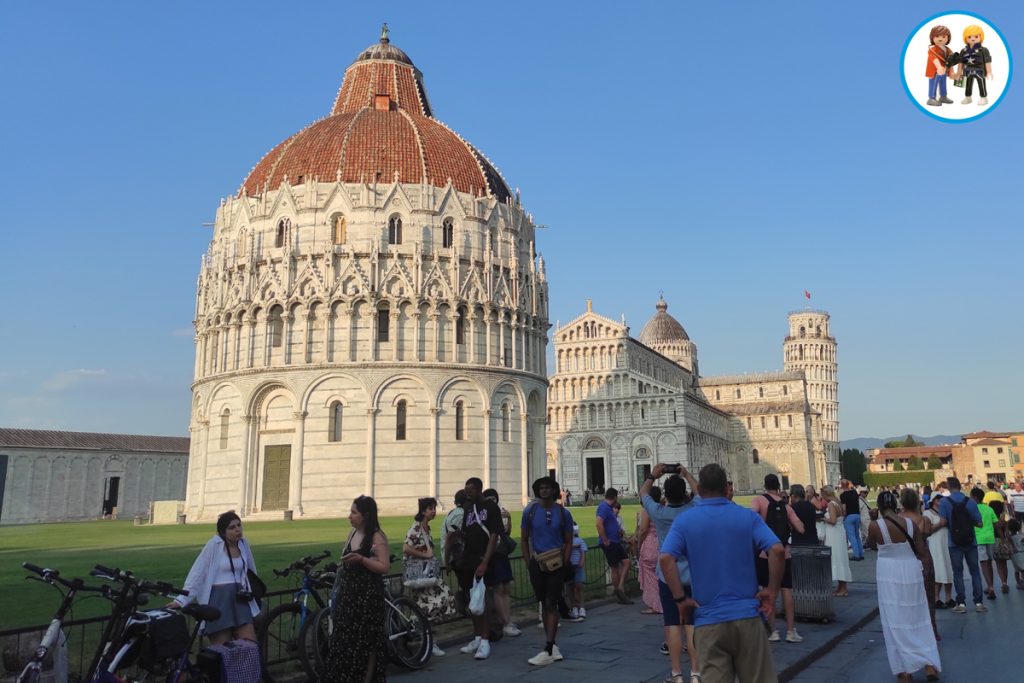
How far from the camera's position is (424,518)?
9.91 meters

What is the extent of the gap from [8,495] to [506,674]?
67814 millimetres

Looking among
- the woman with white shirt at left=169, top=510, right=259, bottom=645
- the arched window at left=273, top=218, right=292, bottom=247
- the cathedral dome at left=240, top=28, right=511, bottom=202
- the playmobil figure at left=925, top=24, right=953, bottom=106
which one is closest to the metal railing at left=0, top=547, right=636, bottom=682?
the woman with white shirt at left=169, top=510, right=259, bottom=645

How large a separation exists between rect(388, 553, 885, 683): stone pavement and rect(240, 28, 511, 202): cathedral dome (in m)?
37.6

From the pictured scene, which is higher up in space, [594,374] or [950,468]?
[594,374]

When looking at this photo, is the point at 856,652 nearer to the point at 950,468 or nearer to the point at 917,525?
the point at 917,525

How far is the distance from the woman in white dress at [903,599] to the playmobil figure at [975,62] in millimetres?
8980

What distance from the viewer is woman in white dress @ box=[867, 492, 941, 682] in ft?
27.5

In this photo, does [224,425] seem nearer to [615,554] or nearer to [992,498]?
[615,554]

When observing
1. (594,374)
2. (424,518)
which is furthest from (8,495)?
(424,518)

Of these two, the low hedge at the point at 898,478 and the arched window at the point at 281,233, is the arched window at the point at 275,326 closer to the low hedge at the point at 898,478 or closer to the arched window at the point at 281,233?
the arched window at the point at 281,233

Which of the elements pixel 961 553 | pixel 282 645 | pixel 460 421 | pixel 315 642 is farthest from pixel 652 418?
pixel 315 642

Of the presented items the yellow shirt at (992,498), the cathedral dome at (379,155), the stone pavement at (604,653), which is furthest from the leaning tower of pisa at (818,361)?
the stone pavement at (604,653)

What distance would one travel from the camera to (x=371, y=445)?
41.7 meters

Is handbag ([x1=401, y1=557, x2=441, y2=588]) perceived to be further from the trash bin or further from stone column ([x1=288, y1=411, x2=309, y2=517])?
stone column ([x1=288, y1=411, x2=309, y2=517])
